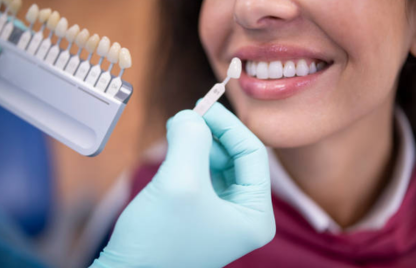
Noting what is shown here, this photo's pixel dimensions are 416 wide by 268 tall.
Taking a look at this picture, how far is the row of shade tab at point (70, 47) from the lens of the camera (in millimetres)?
564

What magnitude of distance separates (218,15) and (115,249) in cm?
47

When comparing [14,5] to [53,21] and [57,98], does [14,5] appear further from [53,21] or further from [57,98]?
[57,98]

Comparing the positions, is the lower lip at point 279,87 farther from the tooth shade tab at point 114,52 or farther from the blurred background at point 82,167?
the blurred background at point 82,167

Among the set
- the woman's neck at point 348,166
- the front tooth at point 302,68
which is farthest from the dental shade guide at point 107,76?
the woman's neck at point 348,166

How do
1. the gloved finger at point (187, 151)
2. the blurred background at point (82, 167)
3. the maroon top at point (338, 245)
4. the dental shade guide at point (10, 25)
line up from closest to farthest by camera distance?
the gloved finger at point (187, 151) < the dental shade guide at point (10, 25) < the maroon top at point (338, 245) < the blurred background at point (82, 167)

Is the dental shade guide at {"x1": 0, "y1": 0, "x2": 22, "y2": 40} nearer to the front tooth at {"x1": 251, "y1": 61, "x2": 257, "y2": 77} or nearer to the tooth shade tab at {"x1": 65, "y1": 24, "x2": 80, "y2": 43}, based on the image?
the tooth shade tab at {"x1": 65, "y1": 24, "x2": 80, "y2": 43}

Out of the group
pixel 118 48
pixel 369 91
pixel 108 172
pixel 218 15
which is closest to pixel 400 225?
pixel 369 91

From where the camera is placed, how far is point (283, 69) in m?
0.70

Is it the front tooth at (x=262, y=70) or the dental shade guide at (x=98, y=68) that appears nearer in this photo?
the dental shade guide at (x=98, y=68)

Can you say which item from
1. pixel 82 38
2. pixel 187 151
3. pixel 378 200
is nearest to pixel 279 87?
pixel 187 151

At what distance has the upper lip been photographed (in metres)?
0.66

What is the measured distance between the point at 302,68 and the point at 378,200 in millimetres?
468

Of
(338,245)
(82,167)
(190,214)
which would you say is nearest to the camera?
(190,214)

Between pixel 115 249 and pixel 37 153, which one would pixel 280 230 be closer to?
pixel 115 249
